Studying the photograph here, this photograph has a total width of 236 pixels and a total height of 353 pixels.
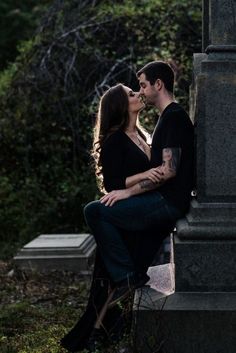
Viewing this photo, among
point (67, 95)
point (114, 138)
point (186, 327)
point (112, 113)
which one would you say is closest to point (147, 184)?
point (114, 138)

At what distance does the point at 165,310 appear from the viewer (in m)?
4.45

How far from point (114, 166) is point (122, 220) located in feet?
1.17

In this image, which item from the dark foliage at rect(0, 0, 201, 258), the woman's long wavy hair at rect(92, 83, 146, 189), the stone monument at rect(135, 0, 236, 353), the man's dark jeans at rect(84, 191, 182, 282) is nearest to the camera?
the stone monument at rect(135, 0, 236, 353)

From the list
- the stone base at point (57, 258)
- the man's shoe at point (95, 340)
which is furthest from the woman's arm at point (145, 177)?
the stone base at point (57, 258)

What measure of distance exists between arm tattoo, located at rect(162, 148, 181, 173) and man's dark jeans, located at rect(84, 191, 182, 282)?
0.74 ft

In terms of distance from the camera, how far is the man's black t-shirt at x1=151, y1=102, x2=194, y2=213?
4.72m

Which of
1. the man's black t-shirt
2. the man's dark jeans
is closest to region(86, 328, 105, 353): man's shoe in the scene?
the man's dark jeans

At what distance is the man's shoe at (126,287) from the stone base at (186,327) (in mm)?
268

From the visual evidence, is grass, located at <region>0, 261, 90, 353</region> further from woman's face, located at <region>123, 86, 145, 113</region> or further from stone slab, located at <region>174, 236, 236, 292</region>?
woman's face, located at <region>123, 86, 145, 113</region>

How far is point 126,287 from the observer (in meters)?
4.79

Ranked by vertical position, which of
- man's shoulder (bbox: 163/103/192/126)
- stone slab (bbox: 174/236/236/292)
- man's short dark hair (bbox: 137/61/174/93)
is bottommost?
stone slab (bbox: 174/236/236/292)

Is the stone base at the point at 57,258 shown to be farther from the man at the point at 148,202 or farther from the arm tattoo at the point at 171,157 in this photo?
the arm tattoo at the point at 171,157

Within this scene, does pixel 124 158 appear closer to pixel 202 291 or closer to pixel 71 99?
pixel 202 291

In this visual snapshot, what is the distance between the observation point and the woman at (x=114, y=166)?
4.86 metres
